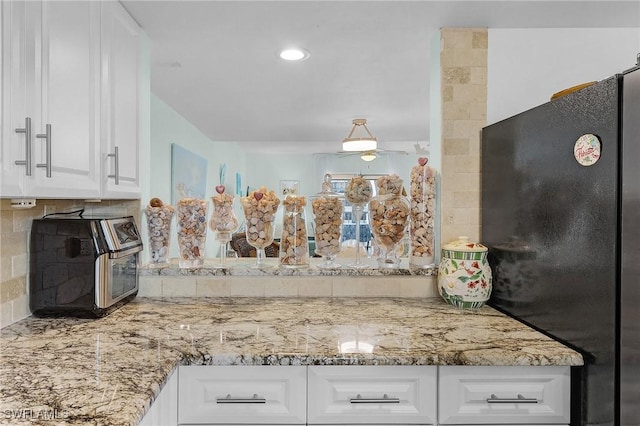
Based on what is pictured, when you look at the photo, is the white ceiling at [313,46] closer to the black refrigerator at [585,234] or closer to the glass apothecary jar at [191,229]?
the black refrigerator at [585,234]

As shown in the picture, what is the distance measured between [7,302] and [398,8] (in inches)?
69.8

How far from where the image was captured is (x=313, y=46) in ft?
7.30

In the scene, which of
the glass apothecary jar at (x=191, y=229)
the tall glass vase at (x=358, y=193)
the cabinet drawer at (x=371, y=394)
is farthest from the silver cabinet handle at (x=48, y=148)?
the tall glass vase at (x=358, y=193)

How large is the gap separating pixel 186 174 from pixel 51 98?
336 centimetres

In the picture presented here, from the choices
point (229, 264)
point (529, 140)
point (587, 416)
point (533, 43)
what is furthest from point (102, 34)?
point (587, 416)

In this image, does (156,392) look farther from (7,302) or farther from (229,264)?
(229,264)

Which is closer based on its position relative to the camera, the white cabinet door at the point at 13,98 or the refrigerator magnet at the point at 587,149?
the white cabinet door at the point at 13,98

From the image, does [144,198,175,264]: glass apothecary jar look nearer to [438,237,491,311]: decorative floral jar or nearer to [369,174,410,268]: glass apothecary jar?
[369,174,410,268]: glass apothecary jar

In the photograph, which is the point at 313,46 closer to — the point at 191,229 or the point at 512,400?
the point at 191,229

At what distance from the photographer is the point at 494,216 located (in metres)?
1.76

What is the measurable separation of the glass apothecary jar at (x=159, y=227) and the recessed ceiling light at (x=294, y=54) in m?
1.01

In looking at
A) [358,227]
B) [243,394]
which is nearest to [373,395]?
[243,394]

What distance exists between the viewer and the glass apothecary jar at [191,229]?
1.89 meters

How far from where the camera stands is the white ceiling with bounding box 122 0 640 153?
1744mm
